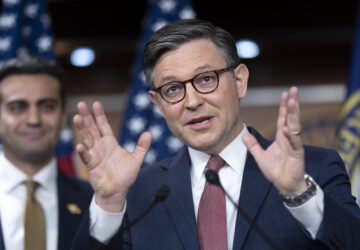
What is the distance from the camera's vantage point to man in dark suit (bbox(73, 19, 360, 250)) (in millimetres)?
1181

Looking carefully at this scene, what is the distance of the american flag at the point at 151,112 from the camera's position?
3.23 meters

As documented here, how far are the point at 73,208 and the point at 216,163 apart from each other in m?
0.88

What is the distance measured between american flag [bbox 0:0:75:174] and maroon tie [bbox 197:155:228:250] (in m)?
2.06

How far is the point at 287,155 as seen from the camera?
1.20 m

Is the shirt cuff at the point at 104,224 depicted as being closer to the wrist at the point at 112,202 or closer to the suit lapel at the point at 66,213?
the wrist at the point at 112,202

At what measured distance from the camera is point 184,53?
5.10 ft

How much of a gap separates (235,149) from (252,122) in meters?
3.29

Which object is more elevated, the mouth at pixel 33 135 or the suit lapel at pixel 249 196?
the mouth at pixel 33 135

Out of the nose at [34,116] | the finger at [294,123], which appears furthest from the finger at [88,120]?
the nose at [34,116]

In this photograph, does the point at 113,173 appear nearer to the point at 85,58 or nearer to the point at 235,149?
the point at 235,149

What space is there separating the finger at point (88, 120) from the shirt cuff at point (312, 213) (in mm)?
590

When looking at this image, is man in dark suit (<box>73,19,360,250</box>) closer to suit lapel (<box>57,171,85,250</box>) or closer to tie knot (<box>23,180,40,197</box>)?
suit lapel (<box>57,171,85,250</box>)

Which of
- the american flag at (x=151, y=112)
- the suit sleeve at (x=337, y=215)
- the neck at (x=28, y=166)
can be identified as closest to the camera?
the suit sleeve at (x=337, y=215)

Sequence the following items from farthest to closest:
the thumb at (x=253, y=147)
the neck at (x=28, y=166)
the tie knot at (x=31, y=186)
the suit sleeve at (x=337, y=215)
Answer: the neck at (x=28, y=166) < the tie knot at (x=31, y=186) < the thumb at (x=253, y=147) < the suit sleeve at (x=337, y=215)
